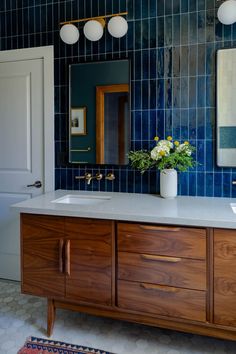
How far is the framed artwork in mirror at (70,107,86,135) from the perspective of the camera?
2559 mm

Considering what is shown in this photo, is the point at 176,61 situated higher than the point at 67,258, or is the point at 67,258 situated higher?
the point at 176,61

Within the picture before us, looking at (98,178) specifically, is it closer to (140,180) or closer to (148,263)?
(140,180)

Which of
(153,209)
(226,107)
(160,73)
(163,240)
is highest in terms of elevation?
(160,73)

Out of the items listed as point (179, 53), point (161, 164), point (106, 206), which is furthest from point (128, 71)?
point (106, 206)

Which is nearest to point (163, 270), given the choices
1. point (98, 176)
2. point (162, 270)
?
point (162, 270)

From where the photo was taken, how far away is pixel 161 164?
2174mm

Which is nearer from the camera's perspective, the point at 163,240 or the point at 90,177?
the point at 163,240

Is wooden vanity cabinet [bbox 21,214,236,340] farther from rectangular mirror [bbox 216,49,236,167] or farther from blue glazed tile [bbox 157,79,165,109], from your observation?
blue glazed tile [bbox 157,79,165,109]

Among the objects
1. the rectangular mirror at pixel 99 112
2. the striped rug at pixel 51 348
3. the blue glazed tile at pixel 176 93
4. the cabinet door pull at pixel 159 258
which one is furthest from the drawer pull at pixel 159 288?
the blue glazed tile at pixel 176 93

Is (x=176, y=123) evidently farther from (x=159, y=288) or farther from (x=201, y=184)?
(x=159, y=288)

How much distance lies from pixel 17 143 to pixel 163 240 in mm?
1678

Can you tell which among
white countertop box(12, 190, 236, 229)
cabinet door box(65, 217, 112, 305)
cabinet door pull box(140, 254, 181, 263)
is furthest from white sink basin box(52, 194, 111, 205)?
cabinet door pull box(140, 254, 181, 263)

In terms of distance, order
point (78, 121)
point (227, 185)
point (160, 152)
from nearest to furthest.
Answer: point (160, 152) < point (227, 185) < point (78, 121)

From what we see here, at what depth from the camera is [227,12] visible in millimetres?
2090
